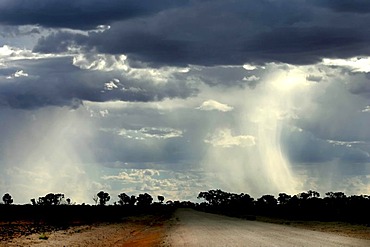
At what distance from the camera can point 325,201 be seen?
15962cm

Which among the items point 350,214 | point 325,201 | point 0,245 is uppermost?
point 325,201

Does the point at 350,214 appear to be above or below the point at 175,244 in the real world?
above

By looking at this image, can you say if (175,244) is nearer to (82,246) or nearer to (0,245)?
(82,246)

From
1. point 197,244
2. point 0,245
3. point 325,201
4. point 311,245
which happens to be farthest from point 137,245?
point 325,201

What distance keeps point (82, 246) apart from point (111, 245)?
86.1 inches

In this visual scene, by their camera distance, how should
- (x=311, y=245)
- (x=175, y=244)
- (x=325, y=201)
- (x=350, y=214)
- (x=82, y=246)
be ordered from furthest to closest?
(x=325, y=201)
(x=350, y=214)
(x=82, y=246)
(x=175, y=244)
(x=311, y=245)

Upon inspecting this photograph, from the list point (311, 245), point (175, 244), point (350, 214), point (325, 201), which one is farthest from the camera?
point (325, 201)

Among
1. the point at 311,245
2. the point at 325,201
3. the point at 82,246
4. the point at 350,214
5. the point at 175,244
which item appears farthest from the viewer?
the point at 325,201

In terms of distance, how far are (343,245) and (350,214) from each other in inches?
2588

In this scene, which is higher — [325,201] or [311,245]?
[325,201]

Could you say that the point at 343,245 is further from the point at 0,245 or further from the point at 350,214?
the point at 350,214

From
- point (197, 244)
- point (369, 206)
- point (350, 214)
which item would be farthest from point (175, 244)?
point (369, 206)

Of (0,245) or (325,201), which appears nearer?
(0,245)

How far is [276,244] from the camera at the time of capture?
3878 centimetres
